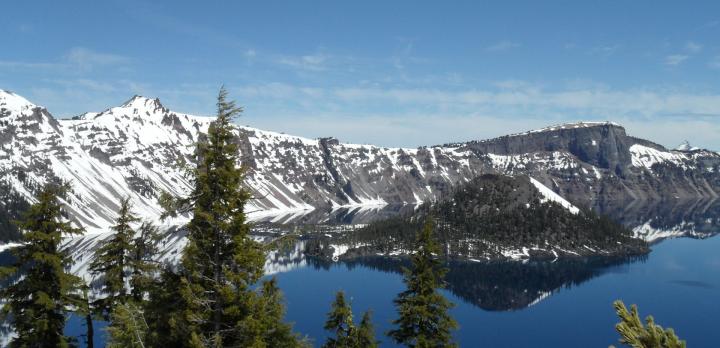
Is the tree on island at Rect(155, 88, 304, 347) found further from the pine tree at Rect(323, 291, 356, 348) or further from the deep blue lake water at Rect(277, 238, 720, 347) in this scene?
the deep blue lake water at Rect(277, 238, 720, 347)

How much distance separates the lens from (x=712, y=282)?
18812 cm

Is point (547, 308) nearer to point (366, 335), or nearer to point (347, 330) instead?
point (366, 335)

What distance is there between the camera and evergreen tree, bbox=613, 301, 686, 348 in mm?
9586

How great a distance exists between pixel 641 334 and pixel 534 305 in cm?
16395

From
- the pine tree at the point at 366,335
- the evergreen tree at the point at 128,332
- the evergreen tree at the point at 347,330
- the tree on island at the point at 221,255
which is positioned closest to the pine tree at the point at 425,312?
the evergreen tree at the point at 347,330

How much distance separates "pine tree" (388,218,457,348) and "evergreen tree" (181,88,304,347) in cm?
1953

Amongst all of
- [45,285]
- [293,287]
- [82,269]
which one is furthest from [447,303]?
[82,269]

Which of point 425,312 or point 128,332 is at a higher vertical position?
point 128,332

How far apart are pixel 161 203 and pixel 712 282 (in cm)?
21830

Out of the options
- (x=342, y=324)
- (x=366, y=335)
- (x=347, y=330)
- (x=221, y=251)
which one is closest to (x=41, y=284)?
(x=221, y=251)

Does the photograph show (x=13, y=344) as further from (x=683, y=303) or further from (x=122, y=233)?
(x=683, y=303)

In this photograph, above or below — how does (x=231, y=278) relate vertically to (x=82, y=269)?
above

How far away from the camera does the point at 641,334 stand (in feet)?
32.0

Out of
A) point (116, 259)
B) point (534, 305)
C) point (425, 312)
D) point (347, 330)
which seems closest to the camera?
point (425, 312)
